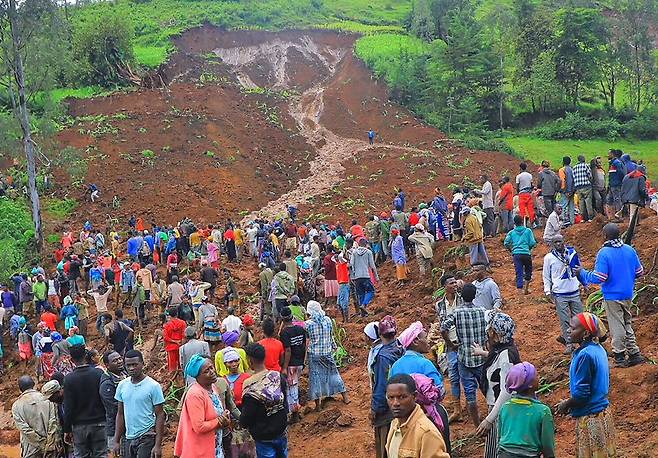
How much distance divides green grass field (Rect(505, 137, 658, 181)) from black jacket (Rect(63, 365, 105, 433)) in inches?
1169

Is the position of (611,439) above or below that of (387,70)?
below

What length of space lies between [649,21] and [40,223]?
4220 centimetres

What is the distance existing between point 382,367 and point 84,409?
3.14 metres

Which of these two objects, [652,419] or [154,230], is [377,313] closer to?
[652,419]

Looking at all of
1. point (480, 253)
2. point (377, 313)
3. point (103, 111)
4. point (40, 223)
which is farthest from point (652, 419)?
point (103, 111)

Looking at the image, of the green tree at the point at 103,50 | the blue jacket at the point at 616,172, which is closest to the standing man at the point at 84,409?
the blue jacket at the point at 616,172

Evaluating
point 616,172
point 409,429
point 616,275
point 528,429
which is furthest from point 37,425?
point 616,172

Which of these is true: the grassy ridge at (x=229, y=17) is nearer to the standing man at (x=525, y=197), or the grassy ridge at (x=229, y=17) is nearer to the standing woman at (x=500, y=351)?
the standing man at (x=525, y=197)

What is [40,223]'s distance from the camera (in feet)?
79.8

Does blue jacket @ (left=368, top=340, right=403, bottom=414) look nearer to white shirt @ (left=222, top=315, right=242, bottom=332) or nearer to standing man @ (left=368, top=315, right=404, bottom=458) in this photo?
standing man @ (left=368, top=315, right=404, bottom=458)

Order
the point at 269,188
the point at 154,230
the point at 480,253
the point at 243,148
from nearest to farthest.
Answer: the point at 480,253
the point at 154,230
the point at 269,188
the point at 243,148

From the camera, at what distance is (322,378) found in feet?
29.2

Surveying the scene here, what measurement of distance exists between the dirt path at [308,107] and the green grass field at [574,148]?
6.50m

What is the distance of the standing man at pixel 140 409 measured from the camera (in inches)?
239
